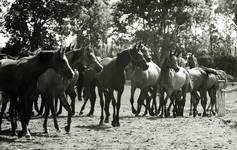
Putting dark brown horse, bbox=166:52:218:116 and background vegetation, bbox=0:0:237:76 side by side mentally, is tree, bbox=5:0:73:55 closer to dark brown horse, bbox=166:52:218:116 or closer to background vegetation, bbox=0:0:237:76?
background vegetation, bbox=0:0:237:76

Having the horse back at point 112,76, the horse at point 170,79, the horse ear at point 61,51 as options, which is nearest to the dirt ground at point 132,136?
the horse back at point 112,76

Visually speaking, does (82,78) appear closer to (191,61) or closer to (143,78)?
(143,78)

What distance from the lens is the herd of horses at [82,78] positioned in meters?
10.5

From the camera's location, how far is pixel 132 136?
10945 millimetres

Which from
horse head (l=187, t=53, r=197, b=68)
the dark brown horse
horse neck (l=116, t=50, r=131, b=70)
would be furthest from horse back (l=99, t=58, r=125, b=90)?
horse head (l=187, t=53, r=197, b=68)

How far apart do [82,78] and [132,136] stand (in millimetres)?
5921

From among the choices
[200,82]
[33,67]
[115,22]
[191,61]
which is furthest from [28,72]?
[115,22]

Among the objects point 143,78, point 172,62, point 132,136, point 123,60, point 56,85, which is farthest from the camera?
point 143,78

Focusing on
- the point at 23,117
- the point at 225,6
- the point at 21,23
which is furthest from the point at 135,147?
the point at 225,6

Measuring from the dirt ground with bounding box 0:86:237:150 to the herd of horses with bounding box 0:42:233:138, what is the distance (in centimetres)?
48

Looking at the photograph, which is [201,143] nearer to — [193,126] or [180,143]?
[180,143]

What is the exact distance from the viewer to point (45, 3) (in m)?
30.9

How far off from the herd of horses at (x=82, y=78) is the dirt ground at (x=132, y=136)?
0.48 meters

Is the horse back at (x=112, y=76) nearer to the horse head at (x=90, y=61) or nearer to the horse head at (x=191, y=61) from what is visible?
the horse head at (x=90, y=61)
